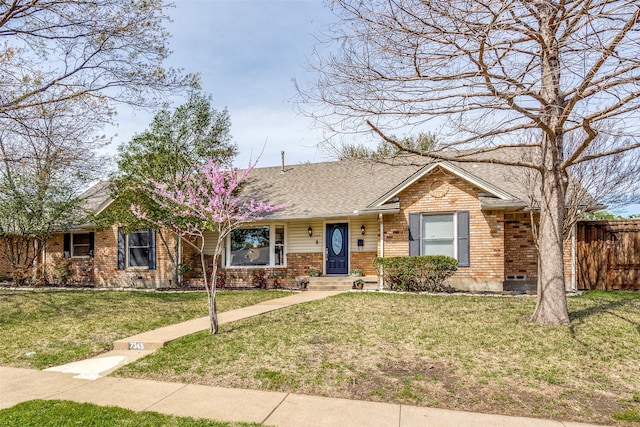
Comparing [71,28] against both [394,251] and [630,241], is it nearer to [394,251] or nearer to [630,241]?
[394,251]

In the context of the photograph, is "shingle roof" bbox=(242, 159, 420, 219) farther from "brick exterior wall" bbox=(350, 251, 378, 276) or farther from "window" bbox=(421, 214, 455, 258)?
"window" bbox=(421, 214, 455, 258)

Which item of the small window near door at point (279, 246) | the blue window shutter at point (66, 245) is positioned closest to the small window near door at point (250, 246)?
the small window near door at point (279, 246)

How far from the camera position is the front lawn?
15.6 ft

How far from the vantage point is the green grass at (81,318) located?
7.01 m

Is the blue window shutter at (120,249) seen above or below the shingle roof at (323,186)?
below

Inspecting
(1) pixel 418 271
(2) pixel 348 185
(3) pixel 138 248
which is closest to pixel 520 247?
(1) pixel 418 271

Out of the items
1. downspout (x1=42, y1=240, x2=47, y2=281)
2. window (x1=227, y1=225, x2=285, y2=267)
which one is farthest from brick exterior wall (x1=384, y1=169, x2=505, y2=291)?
downspout (x1=42, y1=240, x2=47, y2=281)

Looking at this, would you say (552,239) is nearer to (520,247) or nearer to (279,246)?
(520,247)

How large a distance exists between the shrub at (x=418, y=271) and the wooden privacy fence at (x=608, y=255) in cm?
452

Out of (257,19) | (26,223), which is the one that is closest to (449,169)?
(257,19)

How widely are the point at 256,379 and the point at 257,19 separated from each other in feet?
25.4

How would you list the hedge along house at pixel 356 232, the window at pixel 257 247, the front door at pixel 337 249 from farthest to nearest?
1. the window at pixel 257 247
2. the front door at pixel 337 249
3. the hedge along house at pixel 356 232

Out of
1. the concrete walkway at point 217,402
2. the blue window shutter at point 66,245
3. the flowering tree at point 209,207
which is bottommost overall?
the concrete walkway at point 217,402

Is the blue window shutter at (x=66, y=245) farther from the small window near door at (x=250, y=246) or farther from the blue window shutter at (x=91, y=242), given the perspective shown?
the small window near door at (x=250, y=246)
